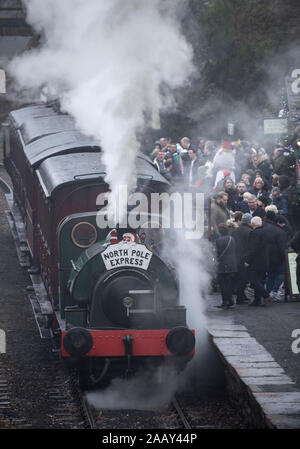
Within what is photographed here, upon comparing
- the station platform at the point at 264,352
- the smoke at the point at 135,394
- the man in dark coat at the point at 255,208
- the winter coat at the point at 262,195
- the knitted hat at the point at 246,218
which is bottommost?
the smoke at the point at 135,394

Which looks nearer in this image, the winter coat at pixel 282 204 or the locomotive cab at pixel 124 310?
the locomotive cab at pixel 124 310

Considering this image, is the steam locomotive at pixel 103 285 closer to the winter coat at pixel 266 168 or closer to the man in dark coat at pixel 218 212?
the man in dark coat at pixel 218 212

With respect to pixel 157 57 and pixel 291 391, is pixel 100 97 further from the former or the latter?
pixel 291 391

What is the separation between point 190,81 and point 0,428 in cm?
1611

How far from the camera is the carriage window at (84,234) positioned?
1077cm

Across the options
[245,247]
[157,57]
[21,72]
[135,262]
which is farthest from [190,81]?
[135,262]

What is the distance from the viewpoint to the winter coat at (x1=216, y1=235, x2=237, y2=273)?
12.9m

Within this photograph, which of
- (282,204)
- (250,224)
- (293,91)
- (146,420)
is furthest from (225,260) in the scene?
(293,91)

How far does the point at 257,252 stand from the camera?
1330cm

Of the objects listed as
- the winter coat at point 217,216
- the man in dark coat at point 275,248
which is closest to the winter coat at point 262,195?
the winter coat at point 217,216

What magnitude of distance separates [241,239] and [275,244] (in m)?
0.52

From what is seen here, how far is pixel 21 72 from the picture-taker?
19.9 m

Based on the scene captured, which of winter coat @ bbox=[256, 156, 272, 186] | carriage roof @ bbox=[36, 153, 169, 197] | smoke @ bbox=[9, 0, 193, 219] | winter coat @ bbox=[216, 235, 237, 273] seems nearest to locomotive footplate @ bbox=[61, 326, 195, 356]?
smoke @ bbox=[9, 0, 193, 219]

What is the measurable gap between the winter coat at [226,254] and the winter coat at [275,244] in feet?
2.57
